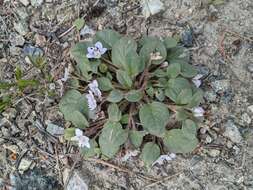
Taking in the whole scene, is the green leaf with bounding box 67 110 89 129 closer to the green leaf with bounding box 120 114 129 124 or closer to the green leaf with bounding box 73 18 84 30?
the green leaf with bounding box 120 114 129 124

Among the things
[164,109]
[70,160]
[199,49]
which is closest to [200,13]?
[199,49]

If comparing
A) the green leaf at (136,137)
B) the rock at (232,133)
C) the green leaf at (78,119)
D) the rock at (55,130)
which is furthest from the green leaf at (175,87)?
the rock at (55,130)

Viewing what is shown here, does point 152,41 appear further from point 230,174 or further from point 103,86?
point 230,174

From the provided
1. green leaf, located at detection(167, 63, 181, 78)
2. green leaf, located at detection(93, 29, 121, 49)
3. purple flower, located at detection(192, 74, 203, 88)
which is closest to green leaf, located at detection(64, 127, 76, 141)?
green leaf, located at detection(93, 29, 121, 49)

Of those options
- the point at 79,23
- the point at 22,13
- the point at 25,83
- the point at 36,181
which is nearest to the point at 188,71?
the point at 79,23

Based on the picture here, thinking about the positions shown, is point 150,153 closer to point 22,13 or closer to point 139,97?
point 139,97

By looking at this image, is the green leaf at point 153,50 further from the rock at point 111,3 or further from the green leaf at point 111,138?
the rock at point 111,3
